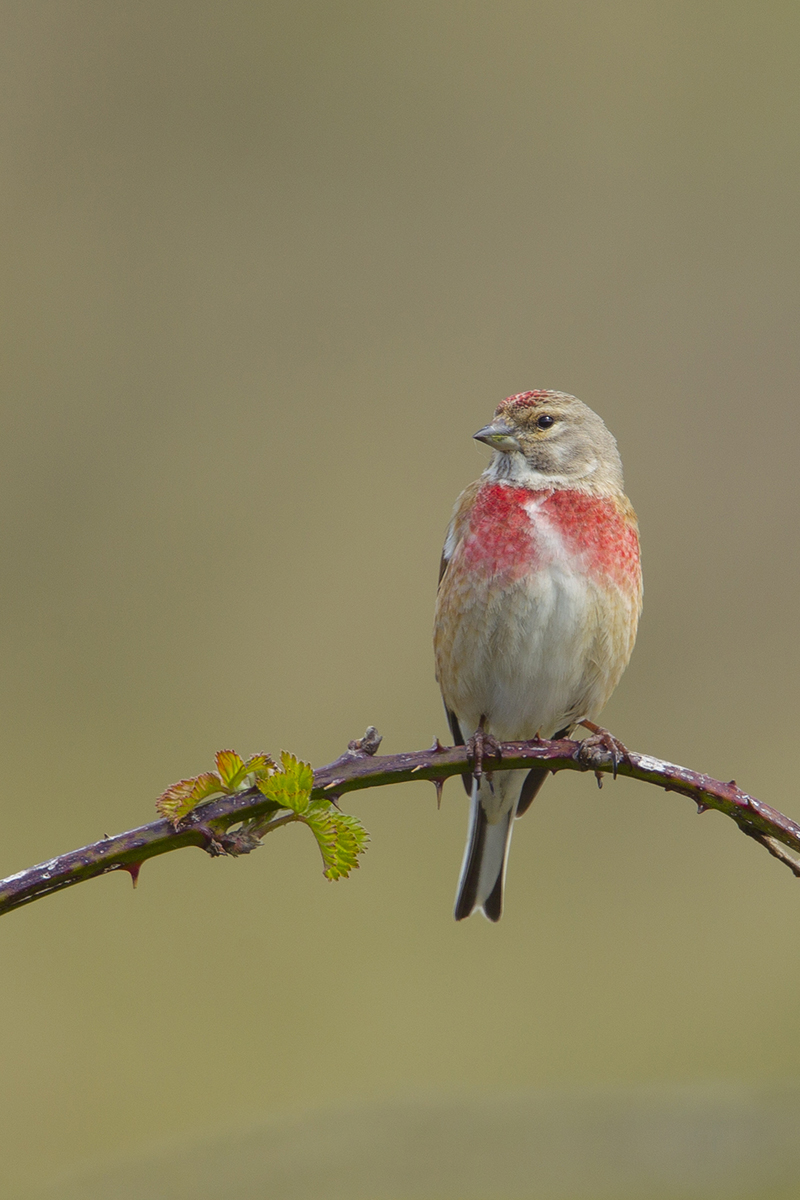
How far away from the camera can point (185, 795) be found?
196 centimetres

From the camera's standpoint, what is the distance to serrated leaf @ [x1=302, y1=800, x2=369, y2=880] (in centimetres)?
196

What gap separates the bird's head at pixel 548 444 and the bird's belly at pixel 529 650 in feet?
1.38

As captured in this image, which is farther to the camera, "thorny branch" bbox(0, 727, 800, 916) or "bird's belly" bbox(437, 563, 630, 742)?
"bird's belly" bbox(437, 563, 630, 742)

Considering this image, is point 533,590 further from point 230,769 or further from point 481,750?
point 230,769

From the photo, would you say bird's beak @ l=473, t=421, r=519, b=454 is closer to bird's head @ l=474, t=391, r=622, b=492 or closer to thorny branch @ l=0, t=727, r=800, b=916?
bird's head @ l=474, t=391, r=622, b=492

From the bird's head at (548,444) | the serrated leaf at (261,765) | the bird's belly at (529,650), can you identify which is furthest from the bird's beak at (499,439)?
the serrated leaf at (261,765)

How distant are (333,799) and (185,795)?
0.24 meters

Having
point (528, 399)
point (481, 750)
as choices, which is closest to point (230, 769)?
point (481, 750)

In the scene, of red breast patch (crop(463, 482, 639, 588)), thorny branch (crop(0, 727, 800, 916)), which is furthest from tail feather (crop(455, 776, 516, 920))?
thorny branch (crop(0, 727, 800, 916))

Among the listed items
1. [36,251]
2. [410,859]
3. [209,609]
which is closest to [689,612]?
[410,859]

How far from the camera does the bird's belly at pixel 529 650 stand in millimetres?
3994

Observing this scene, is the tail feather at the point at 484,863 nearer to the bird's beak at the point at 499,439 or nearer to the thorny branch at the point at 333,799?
the bird's beak at the point at 499,439

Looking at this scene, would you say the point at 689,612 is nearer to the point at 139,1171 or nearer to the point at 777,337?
the point at 777,337

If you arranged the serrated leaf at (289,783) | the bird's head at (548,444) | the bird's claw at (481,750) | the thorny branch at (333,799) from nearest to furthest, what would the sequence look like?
the thorny branch at (333,799), the serrated leaf at (289,783), the bird's claw at (481,750), the bird's head at (548,444)
